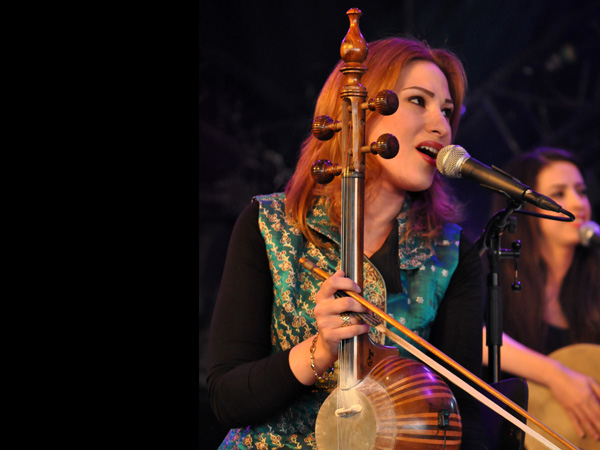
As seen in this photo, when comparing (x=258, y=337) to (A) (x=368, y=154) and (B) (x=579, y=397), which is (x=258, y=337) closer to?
(A) (x=368, y=154)

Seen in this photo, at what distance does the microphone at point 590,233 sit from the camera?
2273 millimetres

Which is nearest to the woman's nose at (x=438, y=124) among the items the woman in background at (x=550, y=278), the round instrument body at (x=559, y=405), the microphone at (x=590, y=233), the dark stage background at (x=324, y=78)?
the dark stage background at (x=324, y=78)

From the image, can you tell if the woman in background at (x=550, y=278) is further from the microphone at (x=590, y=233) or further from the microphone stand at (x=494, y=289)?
the microphone stand at (x=494, y=289)

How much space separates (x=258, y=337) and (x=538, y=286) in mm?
1605

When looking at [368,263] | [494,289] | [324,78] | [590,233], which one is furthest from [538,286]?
[368,263]

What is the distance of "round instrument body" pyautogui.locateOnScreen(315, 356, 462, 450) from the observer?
38.8 inches

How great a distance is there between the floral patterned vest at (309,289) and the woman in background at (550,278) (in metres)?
1.15

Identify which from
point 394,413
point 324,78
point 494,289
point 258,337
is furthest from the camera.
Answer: point 324,78

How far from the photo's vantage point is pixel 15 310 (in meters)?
1.71

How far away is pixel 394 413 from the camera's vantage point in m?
0.99

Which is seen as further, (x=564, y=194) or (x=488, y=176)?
(x=564, y=194)

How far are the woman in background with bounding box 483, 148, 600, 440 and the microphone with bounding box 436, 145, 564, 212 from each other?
141 centimetres

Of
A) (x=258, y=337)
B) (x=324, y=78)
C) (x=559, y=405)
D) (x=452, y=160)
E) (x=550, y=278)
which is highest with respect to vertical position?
(x=324, y=78)

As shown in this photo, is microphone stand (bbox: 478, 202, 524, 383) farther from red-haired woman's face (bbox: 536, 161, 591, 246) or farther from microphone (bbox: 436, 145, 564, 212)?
red-haired woman's face (bbox: 536, 161, 591, 246)
